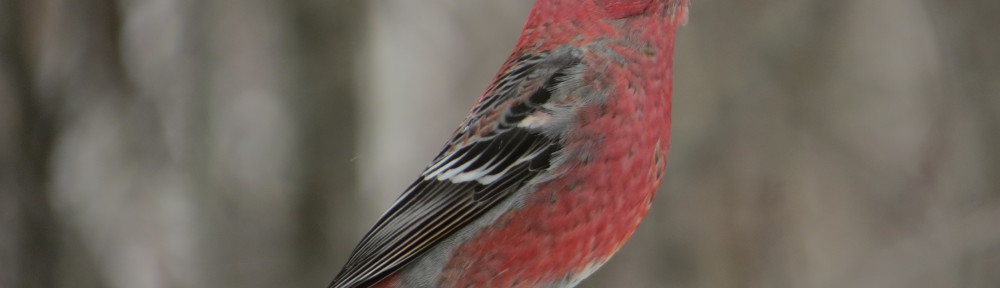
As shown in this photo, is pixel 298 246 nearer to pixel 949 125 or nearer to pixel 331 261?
pixel 331 261

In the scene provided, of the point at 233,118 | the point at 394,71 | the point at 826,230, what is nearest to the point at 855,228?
the point at 826,230

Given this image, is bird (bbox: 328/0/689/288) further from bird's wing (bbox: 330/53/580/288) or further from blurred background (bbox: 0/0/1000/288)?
blurred background (bbox: 0/0/1000/288)

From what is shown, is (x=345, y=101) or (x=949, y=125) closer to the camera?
(x=949, y=125)

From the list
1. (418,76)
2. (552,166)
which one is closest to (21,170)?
(418,76)

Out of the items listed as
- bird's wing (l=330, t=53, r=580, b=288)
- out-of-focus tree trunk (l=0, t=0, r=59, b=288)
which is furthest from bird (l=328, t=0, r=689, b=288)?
out-of-focus tree trunk (l=0, t=0, r=59, b=288)

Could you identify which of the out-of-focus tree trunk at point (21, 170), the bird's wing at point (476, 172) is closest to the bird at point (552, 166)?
the bird's wing at point (476, 172)

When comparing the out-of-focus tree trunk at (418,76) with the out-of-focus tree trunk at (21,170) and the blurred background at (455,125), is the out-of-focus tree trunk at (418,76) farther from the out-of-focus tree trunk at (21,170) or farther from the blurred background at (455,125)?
the out-of-focus tree trunk at (21,170)

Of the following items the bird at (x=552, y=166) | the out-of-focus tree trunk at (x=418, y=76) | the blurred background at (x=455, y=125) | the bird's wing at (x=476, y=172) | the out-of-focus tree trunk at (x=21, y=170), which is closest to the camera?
the bird at (x=552, y=166)
